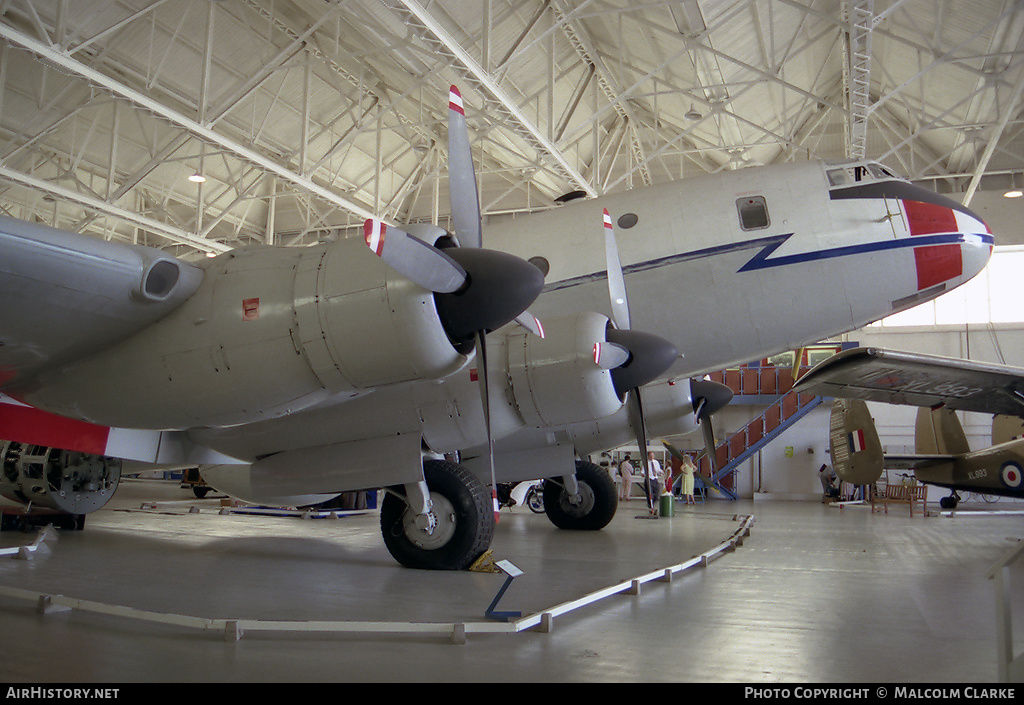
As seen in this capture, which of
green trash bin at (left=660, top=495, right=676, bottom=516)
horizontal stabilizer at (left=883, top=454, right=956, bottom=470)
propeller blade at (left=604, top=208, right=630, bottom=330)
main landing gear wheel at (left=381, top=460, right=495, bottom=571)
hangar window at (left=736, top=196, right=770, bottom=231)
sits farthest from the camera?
green trash bin at (left=660, top=495, right=676, bottom=516)

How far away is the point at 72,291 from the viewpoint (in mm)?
5668

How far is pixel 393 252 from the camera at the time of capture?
5.15 meters

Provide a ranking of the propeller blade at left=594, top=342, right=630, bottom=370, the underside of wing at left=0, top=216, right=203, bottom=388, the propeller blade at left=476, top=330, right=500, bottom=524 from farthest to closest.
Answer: the propeller blade at left=594, top=342, right=630, bottom=370, the propeller blade at left=476, top=330, right=500, bottom=524, the underside of wing at left=0, top=216, right=203, bottom=388

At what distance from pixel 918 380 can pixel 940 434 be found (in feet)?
19.3

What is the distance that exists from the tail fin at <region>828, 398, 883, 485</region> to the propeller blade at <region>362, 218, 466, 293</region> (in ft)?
38.7

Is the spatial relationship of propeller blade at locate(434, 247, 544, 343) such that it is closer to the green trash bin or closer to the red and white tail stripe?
the red and white tail stripe

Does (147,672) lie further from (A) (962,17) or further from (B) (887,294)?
(A) (962,17)

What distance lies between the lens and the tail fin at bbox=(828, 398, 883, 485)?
14570mm

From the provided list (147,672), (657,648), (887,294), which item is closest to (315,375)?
(147,672)

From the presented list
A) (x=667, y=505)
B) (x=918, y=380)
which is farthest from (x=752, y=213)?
(x=667, y=505)

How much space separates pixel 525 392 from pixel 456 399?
74cm

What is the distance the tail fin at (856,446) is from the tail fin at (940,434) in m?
1.77

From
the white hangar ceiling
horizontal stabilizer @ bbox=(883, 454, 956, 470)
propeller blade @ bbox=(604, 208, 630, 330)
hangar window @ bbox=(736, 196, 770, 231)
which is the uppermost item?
the white hangar ceiling

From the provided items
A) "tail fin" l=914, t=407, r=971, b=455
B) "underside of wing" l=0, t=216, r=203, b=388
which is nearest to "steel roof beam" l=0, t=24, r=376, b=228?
"underside of wing" l=0, t=216, r=203, b=388
